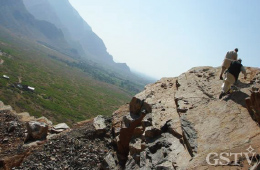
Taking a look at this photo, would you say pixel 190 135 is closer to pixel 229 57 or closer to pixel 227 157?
pixel 227 157

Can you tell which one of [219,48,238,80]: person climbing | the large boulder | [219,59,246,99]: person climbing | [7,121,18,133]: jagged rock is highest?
[219,48,238,80]: person climbing

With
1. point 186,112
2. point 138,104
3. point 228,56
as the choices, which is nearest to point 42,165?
point 138,104

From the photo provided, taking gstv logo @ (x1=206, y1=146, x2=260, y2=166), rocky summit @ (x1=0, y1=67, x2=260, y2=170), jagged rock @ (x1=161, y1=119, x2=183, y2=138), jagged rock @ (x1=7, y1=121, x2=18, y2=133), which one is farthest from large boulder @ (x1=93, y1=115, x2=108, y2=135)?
gstv logo @ (x1=206, y1=146, x2=260, y2=166)

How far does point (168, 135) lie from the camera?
39.3 feet

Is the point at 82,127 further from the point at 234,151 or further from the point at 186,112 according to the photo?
the point at 234,151

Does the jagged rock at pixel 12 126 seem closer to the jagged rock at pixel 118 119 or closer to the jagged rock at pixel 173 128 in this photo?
the jagged rock at pixel 118 119

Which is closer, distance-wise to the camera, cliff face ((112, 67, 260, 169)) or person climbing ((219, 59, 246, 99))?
cliff face ((112, 67, 260, 169))

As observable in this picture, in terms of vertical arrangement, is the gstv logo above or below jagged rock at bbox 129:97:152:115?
above

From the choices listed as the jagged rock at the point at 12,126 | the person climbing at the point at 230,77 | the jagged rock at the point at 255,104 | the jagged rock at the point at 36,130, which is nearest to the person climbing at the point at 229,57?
the person climbing at the point at 230,77

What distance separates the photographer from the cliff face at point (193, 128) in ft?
28.4

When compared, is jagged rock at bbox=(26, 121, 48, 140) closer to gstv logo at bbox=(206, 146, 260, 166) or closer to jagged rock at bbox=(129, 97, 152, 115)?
jagged rock at bbox=(129, 97, 152, 115)

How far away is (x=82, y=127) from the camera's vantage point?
795 inches

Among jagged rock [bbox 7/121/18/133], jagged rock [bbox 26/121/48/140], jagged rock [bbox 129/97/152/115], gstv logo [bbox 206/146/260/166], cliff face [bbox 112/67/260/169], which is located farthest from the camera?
jagged rock [bbox 7/121/18/133]

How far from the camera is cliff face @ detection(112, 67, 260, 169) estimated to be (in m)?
8.66
